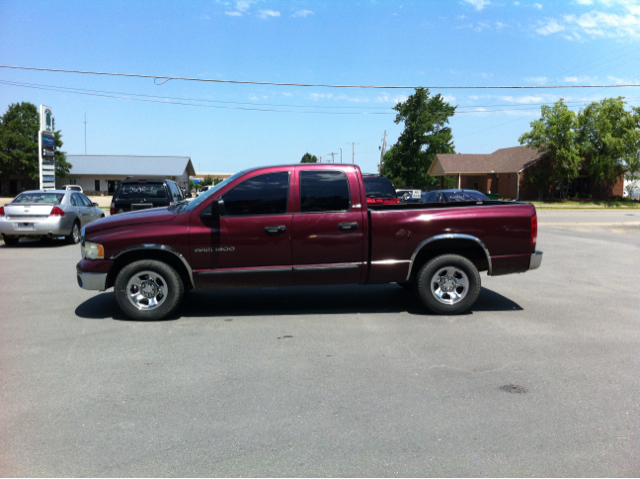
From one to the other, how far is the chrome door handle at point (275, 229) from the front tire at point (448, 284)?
74.9 inches

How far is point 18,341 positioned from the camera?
5.86 metres

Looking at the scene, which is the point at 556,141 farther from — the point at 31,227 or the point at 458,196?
the point at 31,227

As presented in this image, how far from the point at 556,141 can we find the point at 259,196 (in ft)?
179

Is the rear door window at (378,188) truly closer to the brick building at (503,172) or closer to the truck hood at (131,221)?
the truck hood at (131,221)

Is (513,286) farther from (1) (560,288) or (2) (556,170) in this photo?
(2) (556,170)

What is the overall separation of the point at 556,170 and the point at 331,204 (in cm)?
5466

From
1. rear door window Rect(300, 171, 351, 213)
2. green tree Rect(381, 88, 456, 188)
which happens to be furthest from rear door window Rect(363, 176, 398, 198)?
green tree Rect(381, 88, 456, 188)

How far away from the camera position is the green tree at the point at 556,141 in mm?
53594

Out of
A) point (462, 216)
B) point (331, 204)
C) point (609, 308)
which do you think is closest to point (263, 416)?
point (331, 204)

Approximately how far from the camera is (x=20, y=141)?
70.6 meters

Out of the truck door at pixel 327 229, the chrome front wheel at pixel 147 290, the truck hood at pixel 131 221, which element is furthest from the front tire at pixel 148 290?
the truck door at pixel 327 229

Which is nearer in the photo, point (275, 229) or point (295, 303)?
point (275, 229)

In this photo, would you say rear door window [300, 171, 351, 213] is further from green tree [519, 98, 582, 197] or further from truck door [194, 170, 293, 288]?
green tree [519, 98, 582, 197]

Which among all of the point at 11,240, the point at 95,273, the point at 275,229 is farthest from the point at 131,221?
the point at 11,240
